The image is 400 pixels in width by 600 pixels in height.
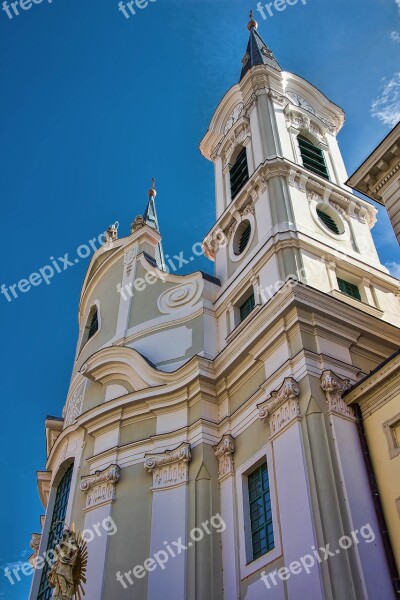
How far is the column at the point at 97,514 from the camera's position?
15.8 meters

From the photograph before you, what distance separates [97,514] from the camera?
56.3 feet

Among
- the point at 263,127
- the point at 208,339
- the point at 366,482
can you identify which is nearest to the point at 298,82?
the point at 263,127

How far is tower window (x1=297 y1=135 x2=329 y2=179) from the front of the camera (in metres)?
23.9

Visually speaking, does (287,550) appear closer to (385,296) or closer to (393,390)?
(393,390)

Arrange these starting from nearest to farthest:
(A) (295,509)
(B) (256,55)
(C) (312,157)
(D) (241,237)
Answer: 1. (A) (295,509)
2. (D) (241,237)
3. (C) (312,157)
4. (B) (256,55)

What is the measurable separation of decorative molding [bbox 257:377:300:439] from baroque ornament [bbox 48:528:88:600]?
17.2ft

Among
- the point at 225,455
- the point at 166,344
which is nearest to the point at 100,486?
the point at 225,455

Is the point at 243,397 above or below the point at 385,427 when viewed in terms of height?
above

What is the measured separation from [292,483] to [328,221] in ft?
34.4

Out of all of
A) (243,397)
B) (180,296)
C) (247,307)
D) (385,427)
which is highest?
(180,296)

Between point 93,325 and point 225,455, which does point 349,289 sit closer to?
point 225,455

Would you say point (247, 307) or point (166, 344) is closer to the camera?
point (247, 307)

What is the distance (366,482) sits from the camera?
1330cm

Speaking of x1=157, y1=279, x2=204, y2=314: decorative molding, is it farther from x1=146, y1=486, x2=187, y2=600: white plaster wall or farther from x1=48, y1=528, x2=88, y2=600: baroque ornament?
x1=48, y1=528, x2=88, y2=600: baroque ornament
